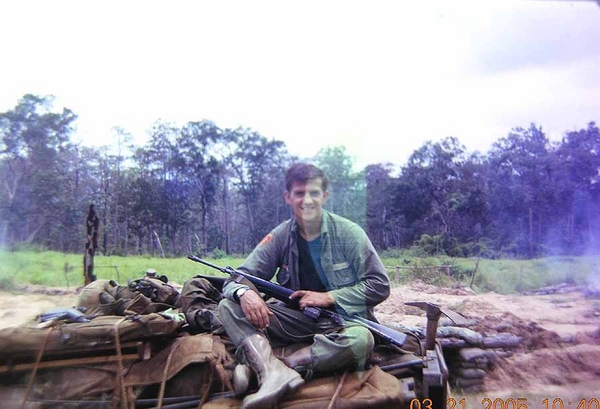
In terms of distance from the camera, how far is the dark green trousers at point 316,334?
251 centimetres

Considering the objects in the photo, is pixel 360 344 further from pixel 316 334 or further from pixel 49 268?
pixel 49 268

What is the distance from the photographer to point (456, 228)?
6.50 m

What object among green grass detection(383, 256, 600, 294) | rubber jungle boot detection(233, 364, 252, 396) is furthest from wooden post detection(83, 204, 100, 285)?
rubber jungle boot detection(233, 364, 252, 396)

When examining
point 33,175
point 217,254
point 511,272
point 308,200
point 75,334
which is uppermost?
point 33,175

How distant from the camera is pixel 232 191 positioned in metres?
6.05

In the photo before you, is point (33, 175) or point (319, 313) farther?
point (33, 175)

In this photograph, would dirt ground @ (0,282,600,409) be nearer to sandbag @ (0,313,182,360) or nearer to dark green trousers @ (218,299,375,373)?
dark green trousers @ (218,299,375,373)

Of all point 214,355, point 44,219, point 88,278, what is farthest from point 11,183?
point 214,355

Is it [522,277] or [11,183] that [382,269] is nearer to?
[522,277]

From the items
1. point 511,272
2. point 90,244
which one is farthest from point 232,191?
point 511,272

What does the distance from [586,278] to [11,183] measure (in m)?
8.09

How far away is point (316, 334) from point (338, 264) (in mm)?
510

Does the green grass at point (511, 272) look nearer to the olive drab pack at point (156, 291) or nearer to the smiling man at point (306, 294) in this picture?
the smiling man at point (306, 294)

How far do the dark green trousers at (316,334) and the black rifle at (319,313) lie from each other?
6 cm
